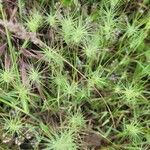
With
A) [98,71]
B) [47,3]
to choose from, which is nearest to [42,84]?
[98,71]

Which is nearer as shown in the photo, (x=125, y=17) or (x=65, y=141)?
(x=65, y=141)

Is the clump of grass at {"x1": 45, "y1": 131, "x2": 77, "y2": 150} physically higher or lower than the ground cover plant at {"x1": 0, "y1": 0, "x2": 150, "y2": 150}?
lower

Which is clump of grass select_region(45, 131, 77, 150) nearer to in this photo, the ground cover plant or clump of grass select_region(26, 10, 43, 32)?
the ground cover plant

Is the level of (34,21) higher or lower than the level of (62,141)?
higher

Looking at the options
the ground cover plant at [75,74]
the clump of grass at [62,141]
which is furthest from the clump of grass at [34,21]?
the clump of grass at [62,141]

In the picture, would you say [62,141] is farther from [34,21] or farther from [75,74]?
[34,21]

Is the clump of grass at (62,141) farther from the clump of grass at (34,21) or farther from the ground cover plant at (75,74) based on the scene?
the clump of grass at (34,21)

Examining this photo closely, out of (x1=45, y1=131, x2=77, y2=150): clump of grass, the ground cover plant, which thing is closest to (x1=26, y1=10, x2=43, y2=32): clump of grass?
the ground cover plant

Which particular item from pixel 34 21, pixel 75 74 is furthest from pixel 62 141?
pixel 34 21

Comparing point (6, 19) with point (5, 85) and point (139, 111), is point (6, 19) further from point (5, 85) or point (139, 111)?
point (139, 111)
